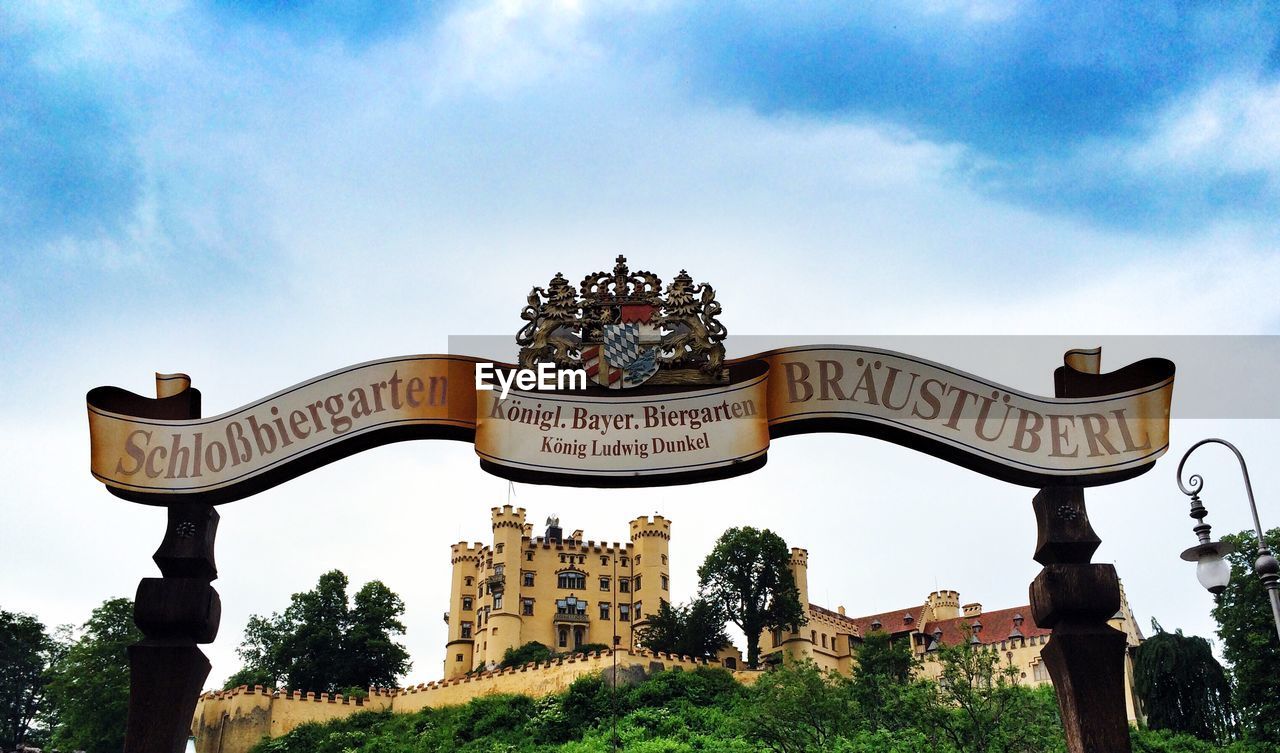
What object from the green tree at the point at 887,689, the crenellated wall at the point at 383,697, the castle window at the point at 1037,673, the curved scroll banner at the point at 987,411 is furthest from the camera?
the castle window at the point at 1037,673

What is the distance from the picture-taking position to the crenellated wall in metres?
59.3

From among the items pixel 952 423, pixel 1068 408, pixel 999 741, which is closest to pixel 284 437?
pixel 952 423

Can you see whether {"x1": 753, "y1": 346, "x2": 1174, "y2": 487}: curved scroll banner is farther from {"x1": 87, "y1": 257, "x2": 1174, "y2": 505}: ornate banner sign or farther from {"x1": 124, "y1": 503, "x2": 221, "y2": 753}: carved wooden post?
{"x1": 124, "y1": 503, "x2": 221, "y2": 753}: carved wooden post

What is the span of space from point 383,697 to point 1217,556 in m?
59.8

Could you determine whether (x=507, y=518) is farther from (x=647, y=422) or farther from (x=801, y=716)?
(x=647, y=422)

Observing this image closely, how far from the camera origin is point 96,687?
54.8 meters

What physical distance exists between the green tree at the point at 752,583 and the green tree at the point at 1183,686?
2976 centimetres

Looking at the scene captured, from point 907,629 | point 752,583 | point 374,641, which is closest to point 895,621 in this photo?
point 907,629

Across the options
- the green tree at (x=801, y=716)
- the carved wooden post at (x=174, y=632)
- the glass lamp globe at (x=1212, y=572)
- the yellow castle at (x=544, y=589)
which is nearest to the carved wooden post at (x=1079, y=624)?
the glass lamp globe at (x=1212, y=572)

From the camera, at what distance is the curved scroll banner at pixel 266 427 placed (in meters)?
9.41

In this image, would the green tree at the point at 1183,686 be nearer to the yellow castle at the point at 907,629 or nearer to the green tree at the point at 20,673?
the yellow castle at the point at 907,629

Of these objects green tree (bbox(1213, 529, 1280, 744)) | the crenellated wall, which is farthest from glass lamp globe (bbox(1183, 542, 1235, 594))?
the crenellated wall

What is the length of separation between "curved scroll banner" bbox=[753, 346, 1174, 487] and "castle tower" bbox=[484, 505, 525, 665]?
6958cm

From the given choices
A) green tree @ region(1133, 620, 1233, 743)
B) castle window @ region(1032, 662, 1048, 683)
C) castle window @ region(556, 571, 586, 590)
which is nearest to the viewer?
green tree @ region(1133, 620, 1233, 743)
